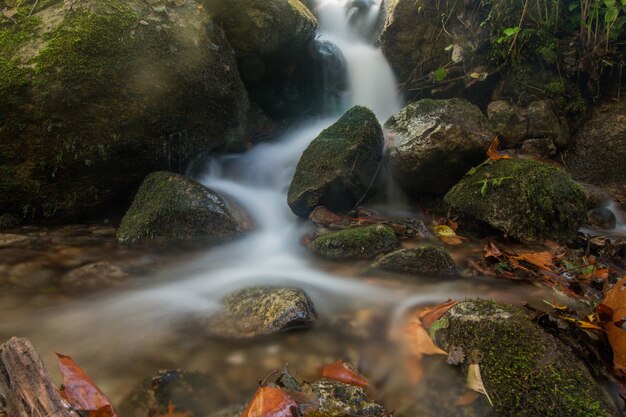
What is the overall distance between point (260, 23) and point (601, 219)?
558 cm

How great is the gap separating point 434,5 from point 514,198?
204 inches

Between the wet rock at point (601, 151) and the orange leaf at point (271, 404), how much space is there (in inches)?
272

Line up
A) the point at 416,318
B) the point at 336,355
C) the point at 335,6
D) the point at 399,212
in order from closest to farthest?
the point at 336,355 < the point at 416,318 < the point at 399,212 < the point at 335,6

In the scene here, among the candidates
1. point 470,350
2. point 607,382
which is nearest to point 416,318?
point 470,350

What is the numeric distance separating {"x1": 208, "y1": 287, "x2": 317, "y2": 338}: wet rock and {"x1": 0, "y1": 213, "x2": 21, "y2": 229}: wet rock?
3.10 metres

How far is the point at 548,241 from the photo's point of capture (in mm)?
4203

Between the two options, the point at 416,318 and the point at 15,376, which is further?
the point at 416,318

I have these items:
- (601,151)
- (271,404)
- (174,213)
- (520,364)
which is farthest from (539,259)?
(601,151)

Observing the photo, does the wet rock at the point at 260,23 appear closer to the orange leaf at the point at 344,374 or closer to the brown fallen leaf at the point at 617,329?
the orange leaf at the point at 344,374

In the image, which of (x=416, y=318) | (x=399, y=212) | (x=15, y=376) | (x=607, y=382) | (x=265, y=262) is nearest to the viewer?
(x=15, y=376)

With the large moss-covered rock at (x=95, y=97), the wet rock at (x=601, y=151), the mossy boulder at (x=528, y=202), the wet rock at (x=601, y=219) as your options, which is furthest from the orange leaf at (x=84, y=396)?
the wet rock at (x=601, y=151)

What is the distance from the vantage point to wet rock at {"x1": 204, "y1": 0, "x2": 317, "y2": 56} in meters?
5.78

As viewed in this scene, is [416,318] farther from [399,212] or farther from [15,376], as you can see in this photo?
[399,212]

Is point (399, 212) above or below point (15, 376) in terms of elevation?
below
